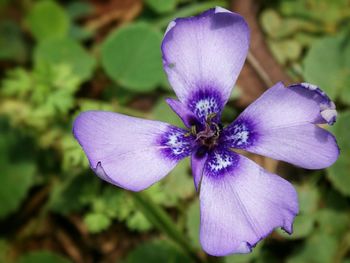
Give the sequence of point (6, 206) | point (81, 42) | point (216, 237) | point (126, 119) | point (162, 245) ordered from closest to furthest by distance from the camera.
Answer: point (216, 237) → point (126, 119) → point (162, 245) → point (6, 206) → point (81, 42)

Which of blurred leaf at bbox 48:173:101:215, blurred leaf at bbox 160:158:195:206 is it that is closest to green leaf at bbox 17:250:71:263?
blurred leaf at bbox 48:173:101:215

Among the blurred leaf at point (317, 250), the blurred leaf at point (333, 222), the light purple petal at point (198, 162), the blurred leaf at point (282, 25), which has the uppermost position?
the light purple petal at point (198, 162)

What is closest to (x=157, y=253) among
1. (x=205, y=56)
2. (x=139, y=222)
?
(x=139, y=222)

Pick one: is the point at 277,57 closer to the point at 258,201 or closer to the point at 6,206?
the point at 258,201

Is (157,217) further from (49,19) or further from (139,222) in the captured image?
(49,19)

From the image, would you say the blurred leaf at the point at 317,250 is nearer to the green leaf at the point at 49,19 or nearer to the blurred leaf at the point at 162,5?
the blurred leaf at the point at 162,5

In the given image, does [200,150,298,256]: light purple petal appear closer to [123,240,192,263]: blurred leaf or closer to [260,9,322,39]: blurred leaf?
Result: [123,240,192,263]: blurred leaf

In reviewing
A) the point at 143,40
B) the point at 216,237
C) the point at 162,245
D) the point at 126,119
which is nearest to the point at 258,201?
the point at 216,237

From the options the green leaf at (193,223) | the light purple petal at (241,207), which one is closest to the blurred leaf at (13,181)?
the green leaf at (193,223)
